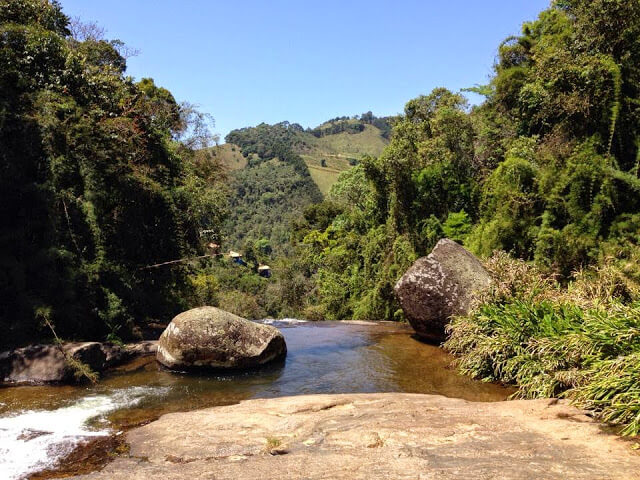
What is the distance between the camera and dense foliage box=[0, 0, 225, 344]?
40.3ft

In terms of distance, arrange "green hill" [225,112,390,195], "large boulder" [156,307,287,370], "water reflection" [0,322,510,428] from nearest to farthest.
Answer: "water reflection" [0,322,510,428] → "large boulder" [156,307,287,370] → "green hill" [225,112,390,195]

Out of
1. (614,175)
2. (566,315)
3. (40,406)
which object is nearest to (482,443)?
(566,315)

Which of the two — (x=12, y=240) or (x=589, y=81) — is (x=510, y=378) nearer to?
(x=589, y=81)

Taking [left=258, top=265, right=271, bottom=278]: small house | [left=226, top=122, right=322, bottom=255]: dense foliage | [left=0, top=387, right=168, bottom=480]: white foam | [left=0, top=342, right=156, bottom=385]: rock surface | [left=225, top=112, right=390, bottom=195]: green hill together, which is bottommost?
[left=258, top=265, right=271, bottom=278]: small house

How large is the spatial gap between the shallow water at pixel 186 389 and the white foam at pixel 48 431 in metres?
0.01

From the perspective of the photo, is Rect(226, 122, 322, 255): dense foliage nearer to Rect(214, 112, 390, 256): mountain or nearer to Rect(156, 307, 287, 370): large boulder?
Rect(214, 112, 390, 256): mountain

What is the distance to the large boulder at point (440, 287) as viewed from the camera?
44.5 ft

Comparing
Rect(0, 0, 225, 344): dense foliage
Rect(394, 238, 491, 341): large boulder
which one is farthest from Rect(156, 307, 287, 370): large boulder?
Rect(394, 238, 491, 341): large boulder

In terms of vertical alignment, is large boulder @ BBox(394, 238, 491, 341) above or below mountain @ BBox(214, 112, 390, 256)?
below

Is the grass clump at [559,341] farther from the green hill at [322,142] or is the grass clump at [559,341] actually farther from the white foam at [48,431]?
the green hill at [322,142]

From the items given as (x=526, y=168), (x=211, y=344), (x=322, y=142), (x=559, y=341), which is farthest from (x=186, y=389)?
(x=322, y=142)

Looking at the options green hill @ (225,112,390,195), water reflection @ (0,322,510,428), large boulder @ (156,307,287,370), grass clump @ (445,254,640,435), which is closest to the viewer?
grass clump @ (445,254,640,435)

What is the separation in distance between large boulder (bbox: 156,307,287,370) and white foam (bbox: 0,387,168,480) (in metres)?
1.78

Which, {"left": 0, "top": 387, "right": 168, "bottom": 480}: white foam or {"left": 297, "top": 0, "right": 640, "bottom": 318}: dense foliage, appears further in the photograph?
{"left": 297, "top": 0, "right": 640, "bottom": 318}: dense foliage
